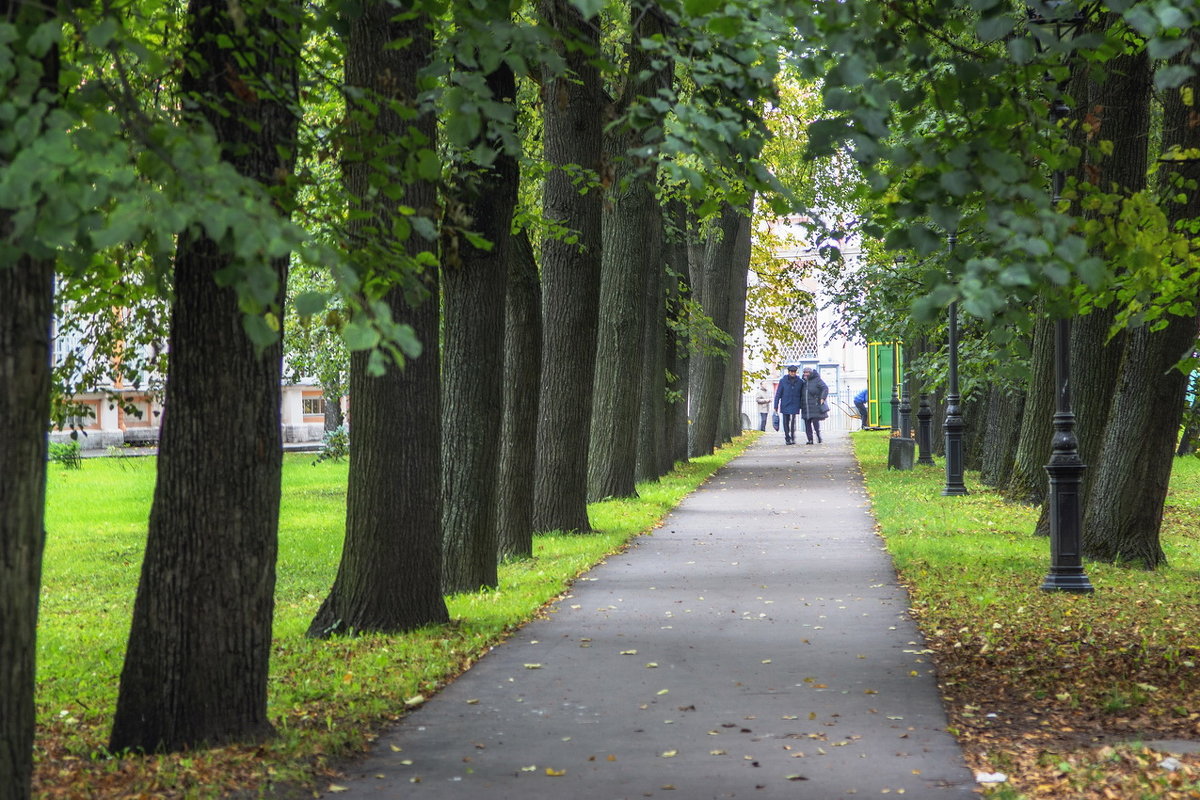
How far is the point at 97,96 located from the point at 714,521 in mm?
14793

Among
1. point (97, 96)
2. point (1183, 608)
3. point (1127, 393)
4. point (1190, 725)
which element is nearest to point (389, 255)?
point (97, 96)

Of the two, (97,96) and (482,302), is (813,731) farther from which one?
(482,302)

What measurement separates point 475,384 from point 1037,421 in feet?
28.9

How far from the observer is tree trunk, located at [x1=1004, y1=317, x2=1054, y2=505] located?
1686cm

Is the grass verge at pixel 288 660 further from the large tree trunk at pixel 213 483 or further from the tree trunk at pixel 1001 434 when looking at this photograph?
the tree trunk at pixel 1001 434

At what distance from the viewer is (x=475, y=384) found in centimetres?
1170

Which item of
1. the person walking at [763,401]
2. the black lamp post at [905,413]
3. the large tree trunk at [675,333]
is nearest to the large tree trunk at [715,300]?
the large tree trunk at [675,333]

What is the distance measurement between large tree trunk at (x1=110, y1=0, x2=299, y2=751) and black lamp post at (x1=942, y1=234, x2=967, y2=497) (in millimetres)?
17350

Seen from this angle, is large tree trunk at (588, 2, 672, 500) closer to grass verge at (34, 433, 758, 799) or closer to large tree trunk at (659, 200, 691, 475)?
grass verge at (34, 433, 758, 799)

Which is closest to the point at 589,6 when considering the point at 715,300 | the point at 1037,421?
the point at 1037,421

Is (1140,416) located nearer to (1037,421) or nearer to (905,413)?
(1037,421)

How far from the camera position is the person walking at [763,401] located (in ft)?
229

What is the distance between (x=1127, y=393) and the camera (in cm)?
1282

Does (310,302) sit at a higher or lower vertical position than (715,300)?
lower
